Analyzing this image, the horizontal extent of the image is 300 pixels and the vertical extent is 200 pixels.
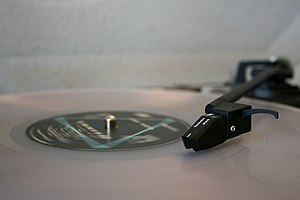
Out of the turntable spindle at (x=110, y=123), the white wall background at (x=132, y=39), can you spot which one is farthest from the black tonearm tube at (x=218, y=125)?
the white wall background at (x=132, y=39)

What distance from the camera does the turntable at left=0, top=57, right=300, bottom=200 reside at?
376mm

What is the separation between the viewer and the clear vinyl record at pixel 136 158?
38cm

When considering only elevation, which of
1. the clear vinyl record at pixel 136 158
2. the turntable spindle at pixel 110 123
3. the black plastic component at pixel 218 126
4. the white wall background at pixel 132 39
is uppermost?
the white wall background at pixel 132 39

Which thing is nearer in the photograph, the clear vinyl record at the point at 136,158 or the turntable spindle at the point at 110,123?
the clear vinyl record at the point at 136,158

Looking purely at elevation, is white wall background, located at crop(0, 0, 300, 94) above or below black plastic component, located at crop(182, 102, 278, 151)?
above

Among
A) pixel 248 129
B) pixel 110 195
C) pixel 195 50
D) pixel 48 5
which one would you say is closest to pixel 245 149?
pixel 248 129

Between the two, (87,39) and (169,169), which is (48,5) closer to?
(87,39)

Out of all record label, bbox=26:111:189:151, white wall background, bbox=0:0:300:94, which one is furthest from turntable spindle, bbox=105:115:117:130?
white wall background, bbox=0:0:300:94

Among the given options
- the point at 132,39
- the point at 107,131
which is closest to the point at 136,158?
the point at 107,131

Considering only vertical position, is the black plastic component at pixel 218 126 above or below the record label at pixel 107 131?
above

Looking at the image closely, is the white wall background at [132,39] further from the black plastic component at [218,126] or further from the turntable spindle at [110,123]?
the black plastic component at [218,126]

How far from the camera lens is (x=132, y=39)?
1.09 meters

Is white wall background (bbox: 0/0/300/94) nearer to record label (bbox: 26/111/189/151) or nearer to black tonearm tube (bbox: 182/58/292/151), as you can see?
record label (bbox: 26/111/189/151)

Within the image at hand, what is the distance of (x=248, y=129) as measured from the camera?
21.5 inches
